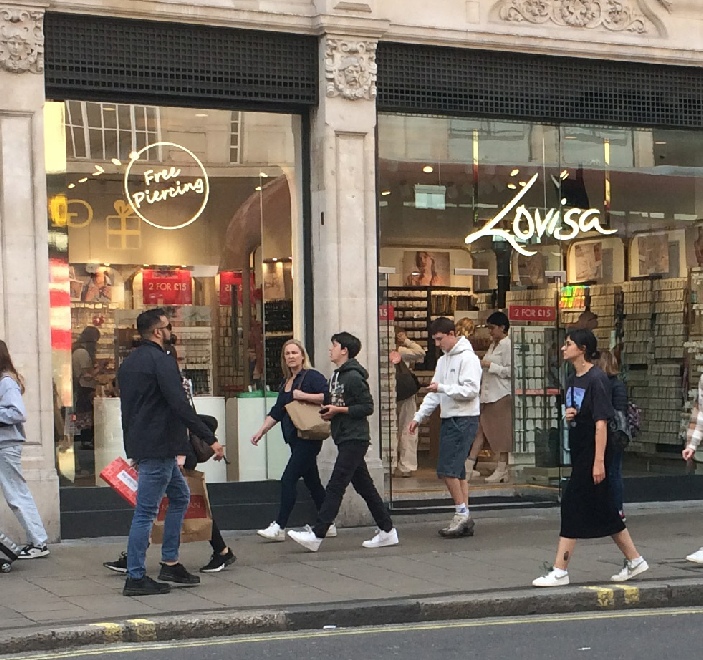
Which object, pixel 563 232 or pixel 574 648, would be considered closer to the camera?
pixel 574 648

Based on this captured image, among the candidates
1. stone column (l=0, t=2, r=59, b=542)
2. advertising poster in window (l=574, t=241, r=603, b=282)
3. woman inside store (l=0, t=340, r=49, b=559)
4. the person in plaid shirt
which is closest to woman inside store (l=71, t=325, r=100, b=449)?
stone column (l=0, t=2, r=59, b=542)

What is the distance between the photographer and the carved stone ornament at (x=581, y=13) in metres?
14.0

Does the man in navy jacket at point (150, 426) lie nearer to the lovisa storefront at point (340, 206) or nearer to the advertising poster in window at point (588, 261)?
the lovisa storefront at point (340, 206)

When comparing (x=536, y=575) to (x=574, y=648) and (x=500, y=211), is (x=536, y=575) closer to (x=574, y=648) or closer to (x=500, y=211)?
(x=574, y=648)

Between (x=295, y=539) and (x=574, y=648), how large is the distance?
3.68 m

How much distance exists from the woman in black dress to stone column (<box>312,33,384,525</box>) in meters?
3.65

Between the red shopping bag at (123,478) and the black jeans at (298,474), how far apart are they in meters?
2.06

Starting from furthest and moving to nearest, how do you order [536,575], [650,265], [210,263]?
[650,265] → [210,263] → [536,575]

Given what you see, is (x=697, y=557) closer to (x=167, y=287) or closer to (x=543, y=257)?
(x=543, y=257)

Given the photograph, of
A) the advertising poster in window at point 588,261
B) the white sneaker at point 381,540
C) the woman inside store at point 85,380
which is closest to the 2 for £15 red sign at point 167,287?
the woman inside store at point 85,380

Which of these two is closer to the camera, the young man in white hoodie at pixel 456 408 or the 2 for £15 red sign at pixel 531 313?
the young man in white hoodie at pixel 456 408

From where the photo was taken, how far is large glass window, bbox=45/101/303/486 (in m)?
12.5

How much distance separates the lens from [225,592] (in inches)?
376

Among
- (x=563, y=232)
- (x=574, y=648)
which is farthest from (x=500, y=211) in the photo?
(x=574, y=648)
